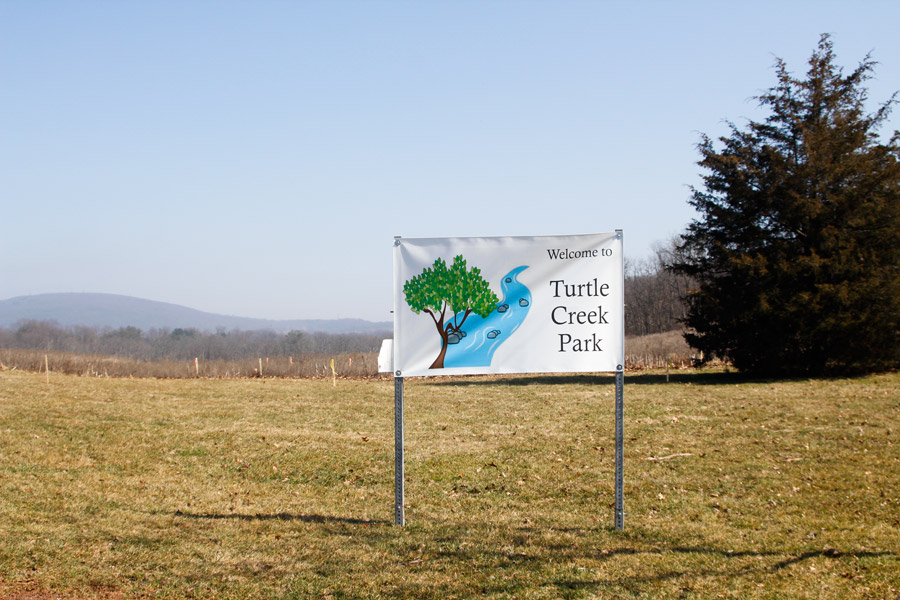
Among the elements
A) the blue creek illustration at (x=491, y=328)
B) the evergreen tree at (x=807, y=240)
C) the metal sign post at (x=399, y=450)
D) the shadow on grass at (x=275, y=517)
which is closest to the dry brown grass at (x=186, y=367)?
the evergreen tree at (x=807, y=240)

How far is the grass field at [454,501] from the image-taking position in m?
5.63

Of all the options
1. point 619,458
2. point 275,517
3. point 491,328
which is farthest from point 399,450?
point 619,458

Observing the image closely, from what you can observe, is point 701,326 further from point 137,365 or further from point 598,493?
point 137,365

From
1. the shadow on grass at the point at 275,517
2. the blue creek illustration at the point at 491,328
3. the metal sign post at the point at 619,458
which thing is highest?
the blue creek illustration at the point at 491,328

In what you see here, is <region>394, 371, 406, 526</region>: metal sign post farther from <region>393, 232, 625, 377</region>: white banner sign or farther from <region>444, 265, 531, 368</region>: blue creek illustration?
<region>444, 265, 531, 368</region>: blue creek illustration

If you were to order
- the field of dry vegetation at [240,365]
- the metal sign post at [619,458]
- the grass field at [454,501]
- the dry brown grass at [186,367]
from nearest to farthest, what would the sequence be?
the grass field at [454,501], the metal sign post at [619,458], the field of dry vegetation at [240,365], the dry brown grass at [186,367]

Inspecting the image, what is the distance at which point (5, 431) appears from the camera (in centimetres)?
1317

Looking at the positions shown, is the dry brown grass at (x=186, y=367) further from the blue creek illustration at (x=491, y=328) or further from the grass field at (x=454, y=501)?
the blue creek illustration at (x=491, y=328)

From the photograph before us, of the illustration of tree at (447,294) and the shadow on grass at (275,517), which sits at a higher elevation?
the illustration of tree at (447,294)

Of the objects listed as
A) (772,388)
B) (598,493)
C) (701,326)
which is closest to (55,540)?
(598,493)

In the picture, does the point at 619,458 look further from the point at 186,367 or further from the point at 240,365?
the point at 240,365

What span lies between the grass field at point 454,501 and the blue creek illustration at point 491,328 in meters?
1.80

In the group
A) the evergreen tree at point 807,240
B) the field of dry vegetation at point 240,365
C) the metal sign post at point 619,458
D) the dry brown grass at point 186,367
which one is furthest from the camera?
the dry brown grass at point 186,367

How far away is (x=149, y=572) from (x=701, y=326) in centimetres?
2342
